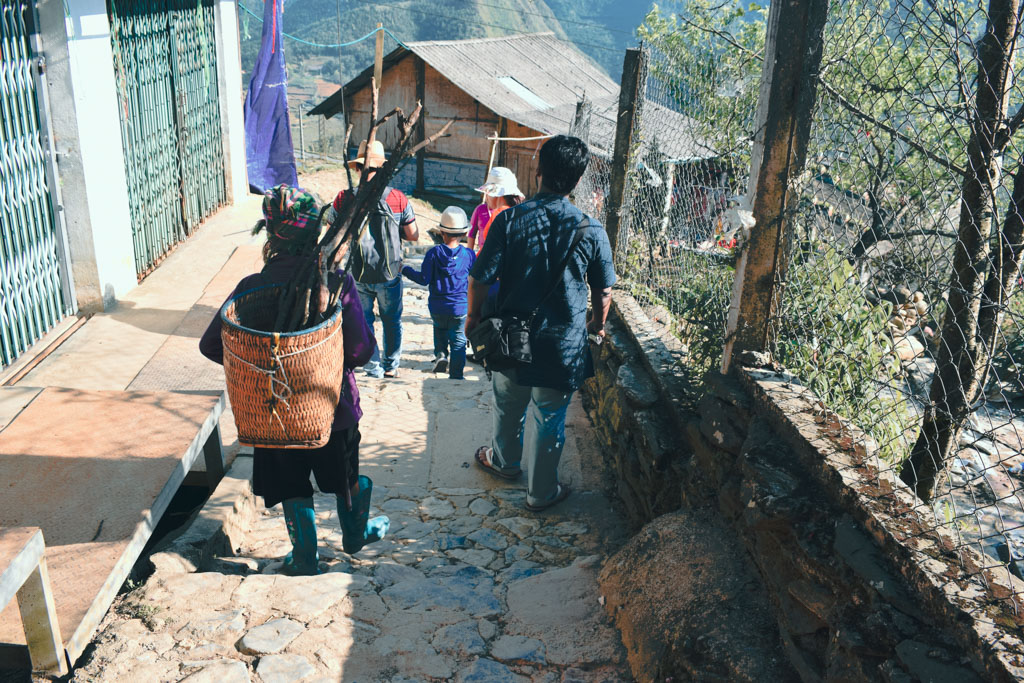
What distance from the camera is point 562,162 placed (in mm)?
3402

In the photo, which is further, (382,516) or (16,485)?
(382,516)

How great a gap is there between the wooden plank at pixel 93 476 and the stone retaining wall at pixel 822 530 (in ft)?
6.92

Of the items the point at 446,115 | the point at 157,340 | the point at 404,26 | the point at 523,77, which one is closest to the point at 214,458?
the point at 157,340

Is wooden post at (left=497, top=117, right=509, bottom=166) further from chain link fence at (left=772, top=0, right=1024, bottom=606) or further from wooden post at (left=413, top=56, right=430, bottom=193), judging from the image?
chain link fence at (left=772, top=0, right=1024, bottom=606)

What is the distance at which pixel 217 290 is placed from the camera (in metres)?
6.25

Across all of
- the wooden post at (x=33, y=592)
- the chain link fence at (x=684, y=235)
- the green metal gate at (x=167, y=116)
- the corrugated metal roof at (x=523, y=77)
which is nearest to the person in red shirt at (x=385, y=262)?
the chain link fence at (x=684, y=235)

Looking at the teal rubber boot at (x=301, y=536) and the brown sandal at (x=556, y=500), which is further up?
the teal rubber boot at (x=301, y=536)

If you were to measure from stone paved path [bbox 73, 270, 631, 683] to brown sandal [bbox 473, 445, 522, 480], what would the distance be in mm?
57

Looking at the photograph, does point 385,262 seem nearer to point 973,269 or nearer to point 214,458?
point 214,458

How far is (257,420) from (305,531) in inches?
30.1

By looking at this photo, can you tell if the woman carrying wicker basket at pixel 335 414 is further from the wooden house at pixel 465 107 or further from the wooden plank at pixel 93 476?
the wooden house at pixel 465 107

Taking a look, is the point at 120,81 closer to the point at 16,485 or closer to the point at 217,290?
the point at 217,290

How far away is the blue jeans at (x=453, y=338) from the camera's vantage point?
5602mm

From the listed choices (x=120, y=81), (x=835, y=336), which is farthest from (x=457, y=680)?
(x=120, y=81)
